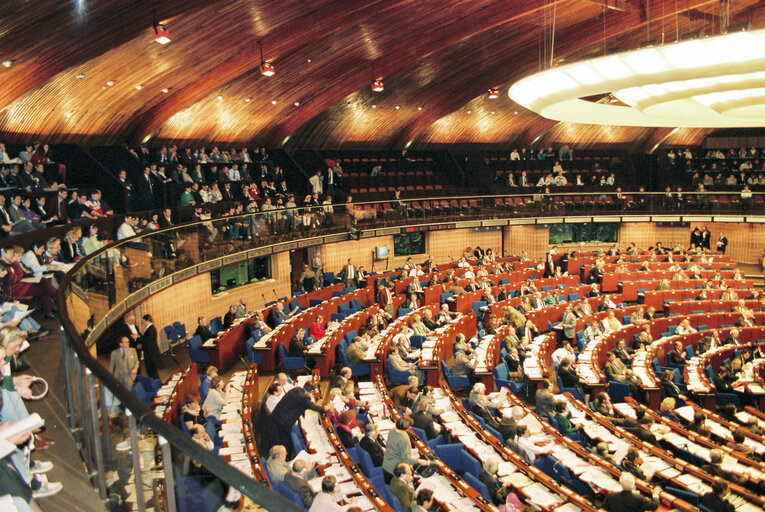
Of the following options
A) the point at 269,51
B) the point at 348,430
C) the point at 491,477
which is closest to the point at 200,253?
the point at 269,51

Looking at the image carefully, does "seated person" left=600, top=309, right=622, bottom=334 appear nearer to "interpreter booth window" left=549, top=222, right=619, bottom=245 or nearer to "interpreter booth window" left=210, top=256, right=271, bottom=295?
"interpreter booth window" left=210, top=256, right=271, bottom=295

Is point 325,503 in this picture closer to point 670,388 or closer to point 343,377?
point 343,377

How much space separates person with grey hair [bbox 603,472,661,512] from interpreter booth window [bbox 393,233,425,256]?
64.1 feet

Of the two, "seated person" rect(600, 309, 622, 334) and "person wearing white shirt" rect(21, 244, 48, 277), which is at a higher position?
"person wearing white shirt" rect(21, 244, 48, 277)

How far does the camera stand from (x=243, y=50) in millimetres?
16828

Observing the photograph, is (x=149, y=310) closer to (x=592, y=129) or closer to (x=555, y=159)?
(x=555, y=159)

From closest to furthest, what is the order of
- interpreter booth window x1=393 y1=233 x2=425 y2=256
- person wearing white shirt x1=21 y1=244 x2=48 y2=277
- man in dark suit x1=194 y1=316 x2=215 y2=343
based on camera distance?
person wearing white shirt x1=21 y1=244 x2=48 y2=277 < man in dark suit x1=194 y1=316 x2=215 y2=343 < interpreter booth window x1=393 y1=233 x2=425 y2=256

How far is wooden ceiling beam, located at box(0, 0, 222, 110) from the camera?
11689mm

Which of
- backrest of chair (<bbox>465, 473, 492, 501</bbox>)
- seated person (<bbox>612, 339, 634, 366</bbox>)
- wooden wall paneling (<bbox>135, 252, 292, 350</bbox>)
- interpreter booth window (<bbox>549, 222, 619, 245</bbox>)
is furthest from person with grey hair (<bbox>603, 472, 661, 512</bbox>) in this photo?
interpreter booth window (<bbox>549, 222, 619, 245</bbox>)

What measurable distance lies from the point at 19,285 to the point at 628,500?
25.8ft

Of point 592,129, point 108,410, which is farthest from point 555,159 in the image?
point 108,410

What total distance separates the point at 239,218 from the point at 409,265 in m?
6.58

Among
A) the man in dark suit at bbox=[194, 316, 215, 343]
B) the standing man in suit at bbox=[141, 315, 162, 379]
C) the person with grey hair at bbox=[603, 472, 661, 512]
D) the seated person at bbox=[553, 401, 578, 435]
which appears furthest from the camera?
the man in dark suit at bbox=[194, 316, 215, 343]

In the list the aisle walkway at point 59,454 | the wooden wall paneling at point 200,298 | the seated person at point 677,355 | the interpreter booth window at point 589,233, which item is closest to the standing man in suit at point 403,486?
the aisle walkway at point 59,454
